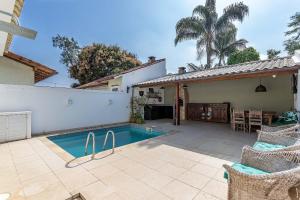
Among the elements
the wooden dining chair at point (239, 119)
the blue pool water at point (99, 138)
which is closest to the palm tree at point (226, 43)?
the wooden dining chair at point (239, 119)

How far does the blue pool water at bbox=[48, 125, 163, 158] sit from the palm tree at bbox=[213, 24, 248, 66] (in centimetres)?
1096

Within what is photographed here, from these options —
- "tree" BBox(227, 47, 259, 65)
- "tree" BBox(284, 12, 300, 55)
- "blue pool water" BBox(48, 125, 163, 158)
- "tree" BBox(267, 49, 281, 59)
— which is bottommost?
"blue pool water" BBox(48, 125, 163, 158)

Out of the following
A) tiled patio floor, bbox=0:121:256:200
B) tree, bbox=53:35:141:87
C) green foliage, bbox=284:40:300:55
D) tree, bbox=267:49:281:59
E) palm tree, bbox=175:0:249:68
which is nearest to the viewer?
tiled patio floor, bbox=0:121:256:200

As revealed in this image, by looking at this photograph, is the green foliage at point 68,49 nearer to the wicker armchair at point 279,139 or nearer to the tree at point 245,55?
the tree at point 245,55

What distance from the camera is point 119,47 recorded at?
2114 centimetres

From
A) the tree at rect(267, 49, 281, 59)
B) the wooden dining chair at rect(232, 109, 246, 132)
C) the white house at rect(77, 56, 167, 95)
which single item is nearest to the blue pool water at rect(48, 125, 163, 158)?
the white house at rect(77, 56, 167, 95)

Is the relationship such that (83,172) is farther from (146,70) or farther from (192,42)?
(192,42)

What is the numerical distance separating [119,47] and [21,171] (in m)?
19.3

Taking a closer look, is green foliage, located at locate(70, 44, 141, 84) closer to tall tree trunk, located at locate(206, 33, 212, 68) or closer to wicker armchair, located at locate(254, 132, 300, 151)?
tall tree trunk, located at locate(206, 33, 212, 68)

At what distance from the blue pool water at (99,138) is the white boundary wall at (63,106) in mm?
972

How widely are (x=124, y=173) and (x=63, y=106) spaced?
20.5 ft

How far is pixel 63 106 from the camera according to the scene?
8398 mm

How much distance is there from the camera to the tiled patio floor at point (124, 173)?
289 cm

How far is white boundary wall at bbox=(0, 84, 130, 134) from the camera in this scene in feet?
22.7
